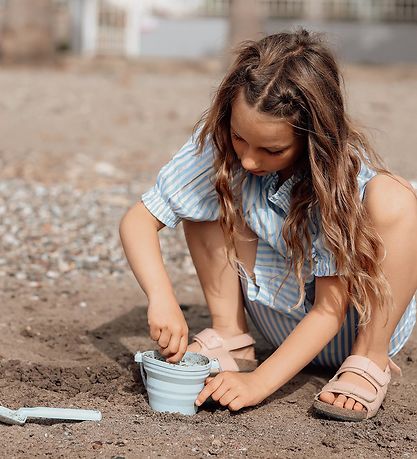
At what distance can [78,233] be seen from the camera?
4.90 metres

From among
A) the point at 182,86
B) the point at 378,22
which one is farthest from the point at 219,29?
the point at 182,86

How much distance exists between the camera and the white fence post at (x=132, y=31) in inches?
715

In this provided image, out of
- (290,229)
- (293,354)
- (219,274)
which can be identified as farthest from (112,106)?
(293,354)

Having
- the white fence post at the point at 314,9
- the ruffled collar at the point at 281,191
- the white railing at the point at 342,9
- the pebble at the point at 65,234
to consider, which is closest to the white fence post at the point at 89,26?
the white railing at the point at 342,9

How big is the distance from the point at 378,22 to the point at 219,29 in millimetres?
3193

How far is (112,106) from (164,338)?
6.63 m

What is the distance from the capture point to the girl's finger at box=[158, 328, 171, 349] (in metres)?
2.49

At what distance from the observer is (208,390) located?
251 centimetres

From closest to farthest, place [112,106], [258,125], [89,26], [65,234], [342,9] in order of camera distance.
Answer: [258,125], [65,234], [112,106], [89,26], [342,9]

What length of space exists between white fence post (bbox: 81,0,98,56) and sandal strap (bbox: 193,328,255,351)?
1513 centimetres

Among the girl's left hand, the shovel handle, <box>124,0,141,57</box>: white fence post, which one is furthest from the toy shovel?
<box>124,0,141,57</box>: white fence post

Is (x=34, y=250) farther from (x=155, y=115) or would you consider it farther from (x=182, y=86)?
(x=182, y=86)

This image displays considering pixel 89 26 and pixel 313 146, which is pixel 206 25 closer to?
pixel 89 26

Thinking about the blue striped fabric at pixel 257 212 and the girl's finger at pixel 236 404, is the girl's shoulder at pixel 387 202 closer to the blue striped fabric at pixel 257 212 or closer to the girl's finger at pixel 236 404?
the blue striped fabric at pixel 257 212
